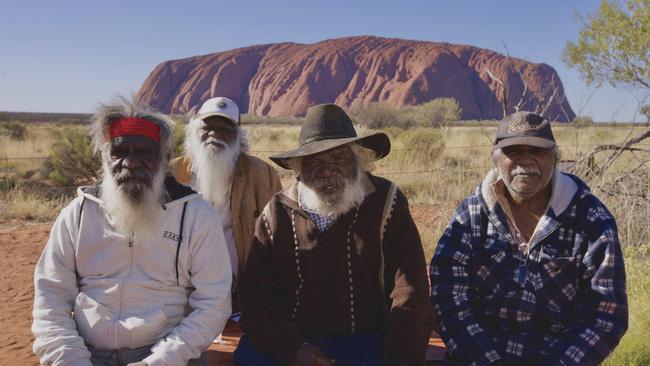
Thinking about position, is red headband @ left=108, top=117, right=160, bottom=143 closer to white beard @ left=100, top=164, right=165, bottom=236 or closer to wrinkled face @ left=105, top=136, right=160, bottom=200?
wrinkled face @ left=105, top=136, right=160, bottom=200

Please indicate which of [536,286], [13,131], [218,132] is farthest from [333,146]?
[13,131]

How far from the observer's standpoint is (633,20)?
32.0 feet

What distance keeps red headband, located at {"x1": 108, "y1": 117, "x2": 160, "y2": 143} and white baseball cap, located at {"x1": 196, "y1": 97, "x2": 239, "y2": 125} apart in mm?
1300

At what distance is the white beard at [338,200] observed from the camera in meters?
2.70

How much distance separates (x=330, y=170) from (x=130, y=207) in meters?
0.95

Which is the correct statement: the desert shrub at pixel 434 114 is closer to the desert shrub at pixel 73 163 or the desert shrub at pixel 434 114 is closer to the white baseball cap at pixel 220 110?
the desert shrub at pixel 73 163

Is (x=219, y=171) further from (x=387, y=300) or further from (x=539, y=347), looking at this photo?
(x=539, y=347)

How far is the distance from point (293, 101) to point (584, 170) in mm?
84445

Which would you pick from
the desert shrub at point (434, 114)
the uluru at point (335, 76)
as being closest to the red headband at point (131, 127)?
the desert shrub at point (434, 114)

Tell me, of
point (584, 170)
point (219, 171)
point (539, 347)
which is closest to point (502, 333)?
point (539, 347)

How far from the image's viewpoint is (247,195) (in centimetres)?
379

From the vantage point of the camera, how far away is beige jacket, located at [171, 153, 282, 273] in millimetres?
3701

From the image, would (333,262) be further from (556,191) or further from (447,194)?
(447,194)

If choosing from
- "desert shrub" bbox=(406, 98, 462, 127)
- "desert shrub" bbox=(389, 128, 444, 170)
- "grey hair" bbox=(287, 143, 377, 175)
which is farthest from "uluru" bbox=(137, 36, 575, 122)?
"grey hair" bbox=(287, 143, 377, 175)
